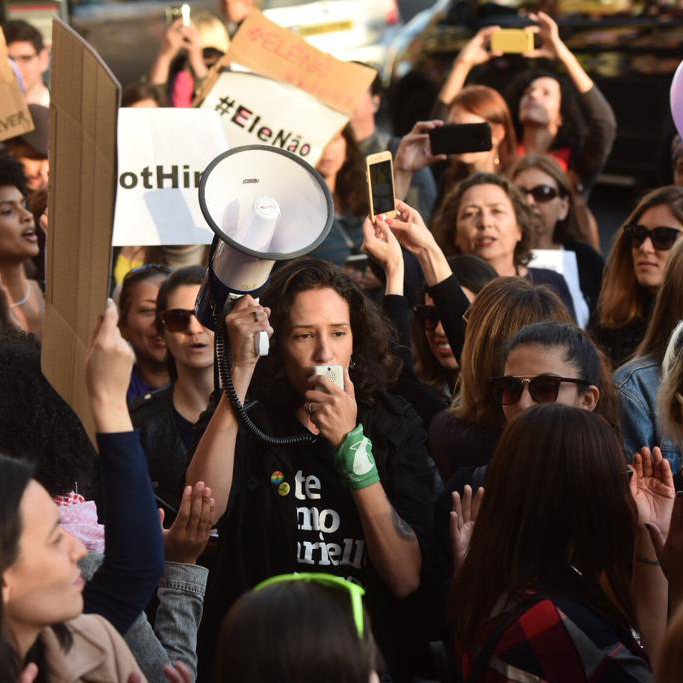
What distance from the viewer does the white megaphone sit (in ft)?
10.3

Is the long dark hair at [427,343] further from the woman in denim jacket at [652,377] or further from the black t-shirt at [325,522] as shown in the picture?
the black t-shirt at [325,522]

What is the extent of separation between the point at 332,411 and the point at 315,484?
221mm

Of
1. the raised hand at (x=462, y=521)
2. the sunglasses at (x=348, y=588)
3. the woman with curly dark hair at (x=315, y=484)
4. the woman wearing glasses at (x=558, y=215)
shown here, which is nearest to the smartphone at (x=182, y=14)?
the woman wearing glasses at (x=558, y=215)

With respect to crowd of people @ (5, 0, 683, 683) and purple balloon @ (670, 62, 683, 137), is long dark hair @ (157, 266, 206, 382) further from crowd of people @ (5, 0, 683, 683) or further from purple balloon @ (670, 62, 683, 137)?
purple balloon @ (670, 62, 683, 137)

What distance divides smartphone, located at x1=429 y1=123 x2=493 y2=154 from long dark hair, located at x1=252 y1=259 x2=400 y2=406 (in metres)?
1.37

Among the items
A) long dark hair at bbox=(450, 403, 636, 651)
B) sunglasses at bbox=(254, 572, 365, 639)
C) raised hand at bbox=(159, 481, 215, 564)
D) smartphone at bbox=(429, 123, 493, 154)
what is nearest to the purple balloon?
smartphone at bbox=(429, 123, 493, 154)

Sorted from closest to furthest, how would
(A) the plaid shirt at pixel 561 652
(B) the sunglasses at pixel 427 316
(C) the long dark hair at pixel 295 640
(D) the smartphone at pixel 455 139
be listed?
(C) the long dark hair at pixel 295 640
(A) the plaid shirt at pixel 561 652
(B) the sunglasses at pixel 427 316
(D) the smartphone at pixel 455 139

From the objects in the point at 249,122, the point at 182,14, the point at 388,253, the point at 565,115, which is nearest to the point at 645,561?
the point at 388,253

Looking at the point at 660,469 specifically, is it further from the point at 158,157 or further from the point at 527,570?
the point at 158,157

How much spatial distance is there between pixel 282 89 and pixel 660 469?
2.87 m

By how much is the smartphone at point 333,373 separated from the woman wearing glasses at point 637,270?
1659 millimetres

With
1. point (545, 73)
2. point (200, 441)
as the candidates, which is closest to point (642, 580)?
point (200, 441)

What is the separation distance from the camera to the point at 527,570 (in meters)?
2.46

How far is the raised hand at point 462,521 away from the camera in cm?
297
